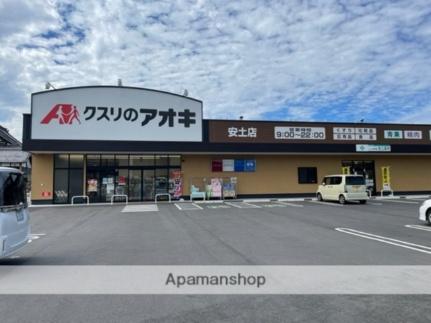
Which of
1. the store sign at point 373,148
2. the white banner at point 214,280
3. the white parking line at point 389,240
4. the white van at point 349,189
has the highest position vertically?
the store sign at point 373,148

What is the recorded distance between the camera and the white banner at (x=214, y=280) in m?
4.91

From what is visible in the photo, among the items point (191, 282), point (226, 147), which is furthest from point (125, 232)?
point (226, 147)

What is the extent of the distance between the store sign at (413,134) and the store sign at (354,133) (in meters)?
2.61

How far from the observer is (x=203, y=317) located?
396cm

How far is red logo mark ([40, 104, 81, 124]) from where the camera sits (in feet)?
65.1

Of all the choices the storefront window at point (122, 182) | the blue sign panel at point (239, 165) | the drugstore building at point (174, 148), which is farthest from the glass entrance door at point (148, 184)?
the blue sign panel at point (239, 165)

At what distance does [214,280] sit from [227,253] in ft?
6.08

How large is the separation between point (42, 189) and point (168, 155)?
302 inches

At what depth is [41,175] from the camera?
20234 mm

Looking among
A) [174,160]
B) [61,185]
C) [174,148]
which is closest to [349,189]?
[174,148]

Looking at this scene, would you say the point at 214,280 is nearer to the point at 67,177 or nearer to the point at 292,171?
the point at 67,177

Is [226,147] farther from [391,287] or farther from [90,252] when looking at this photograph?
[391,287]

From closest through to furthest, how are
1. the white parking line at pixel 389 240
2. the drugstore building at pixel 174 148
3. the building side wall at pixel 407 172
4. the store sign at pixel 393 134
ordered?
the white parking line at pixel 389 240
the drugstore building at pixel 174 148
the store sign at pixel 393 134
the building side wall at pixel 407 172

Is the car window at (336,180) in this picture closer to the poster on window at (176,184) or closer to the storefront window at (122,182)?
the poster on window at (176,184)
